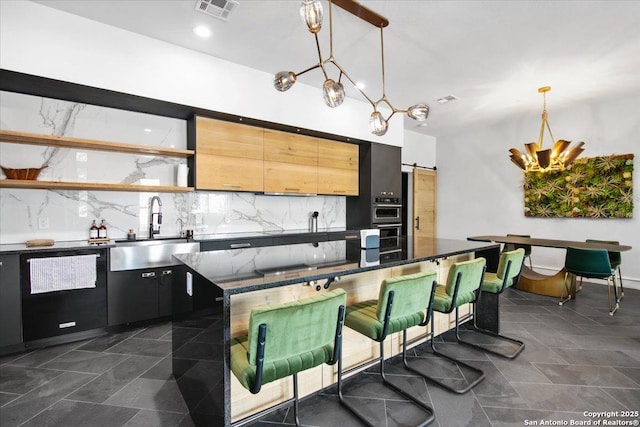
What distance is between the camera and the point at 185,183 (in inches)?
140

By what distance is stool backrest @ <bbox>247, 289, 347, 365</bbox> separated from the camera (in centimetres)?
123

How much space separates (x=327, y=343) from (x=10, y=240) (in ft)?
11.1

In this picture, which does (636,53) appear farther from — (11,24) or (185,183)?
(11,24)

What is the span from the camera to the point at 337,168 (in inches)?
188

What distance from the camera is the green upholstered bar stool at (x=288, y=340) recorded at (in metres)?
1.22

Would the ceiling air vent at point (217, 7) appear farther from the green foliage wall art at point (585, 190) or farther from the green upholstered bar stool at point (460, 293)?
the green foliage wall art at point (585, 190)

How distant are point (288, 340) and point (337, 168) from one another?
3728mm

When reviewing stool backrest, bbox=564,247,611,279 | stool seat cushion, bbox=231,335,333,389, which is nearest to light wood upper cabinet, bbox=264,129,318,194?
stool seat cushion, bbox=231,335,333,389

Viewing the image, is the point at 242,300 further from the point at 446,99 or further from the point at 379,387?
the point at 446,99

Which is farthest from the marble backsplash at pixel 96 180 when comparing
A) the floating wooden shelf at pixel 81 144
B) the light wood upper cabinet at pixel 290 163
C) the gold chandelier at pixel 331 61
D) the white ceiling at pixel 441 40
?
the gold chandelier at pixel 331 61

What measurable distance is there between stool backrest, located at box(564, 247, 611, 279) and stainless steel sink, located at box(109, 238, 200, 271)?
15.1 feet

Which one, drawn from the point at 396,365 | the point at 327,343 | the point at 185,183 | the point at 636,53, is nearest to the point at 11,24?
the point at 185,183

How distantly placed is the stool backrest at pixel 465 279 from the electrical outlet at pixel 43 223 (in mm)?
3829

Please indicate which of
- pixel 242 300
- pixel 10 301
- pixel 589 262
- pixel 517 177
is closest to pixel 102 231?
pixel 10 301
